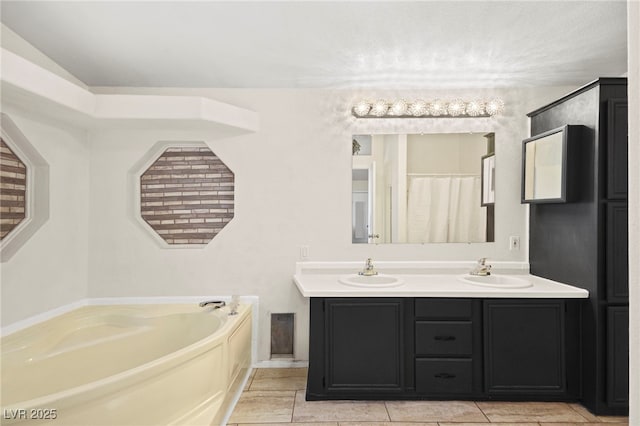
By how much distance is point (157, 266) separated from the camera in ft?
10.4

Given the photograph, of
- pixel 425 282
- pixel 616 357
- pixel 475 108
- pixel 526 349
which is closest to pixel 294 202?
pixel 425 282

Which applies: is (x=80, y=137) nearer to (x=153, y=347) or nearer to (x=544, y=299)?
(x=153, y=347)

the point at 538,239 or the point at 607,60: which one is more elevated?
the point at 607,60

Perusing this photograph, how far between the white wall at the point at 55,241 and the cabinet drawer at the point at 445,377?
8.52ft

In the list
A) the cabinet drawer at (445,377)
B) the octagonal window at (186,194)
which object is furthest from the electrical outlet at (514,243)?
the octagonal window at (186,194)

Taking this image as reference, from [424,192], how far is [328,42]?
4.76 feet

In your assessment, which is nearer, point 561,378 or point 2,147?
point 2,147

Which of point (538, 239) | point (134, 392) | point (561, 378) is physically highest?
point (538, 239)

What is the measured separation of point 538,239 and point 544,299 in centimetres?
66

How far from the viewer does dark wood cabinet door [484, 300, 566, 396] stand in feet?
8.37

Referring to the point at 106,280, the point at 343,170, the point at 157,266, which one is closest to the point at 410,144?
the point at 343,170

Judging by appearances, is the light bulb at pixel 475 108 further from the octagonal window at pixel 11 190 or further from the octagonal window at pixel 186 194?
the octagonal window at pixel 11 190

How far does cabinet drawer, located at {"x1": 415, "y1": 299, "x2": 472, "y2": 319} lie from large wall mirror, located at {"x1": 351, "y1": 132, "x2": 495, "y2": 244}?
2.37 feet

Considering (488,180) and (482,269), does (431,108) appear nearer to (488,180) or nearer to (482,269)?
(488,180)
